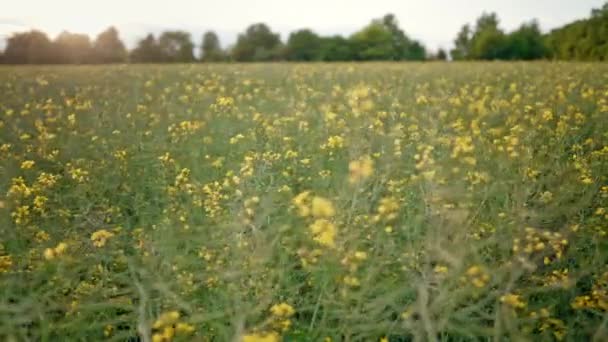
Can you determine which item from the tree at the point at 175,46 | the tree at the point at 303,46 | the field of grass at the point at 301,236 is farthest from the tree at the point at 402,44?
the field of grass at the point at 301,236

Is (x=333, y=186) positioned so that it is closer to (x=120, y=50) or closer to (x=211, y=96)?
(x=211, y=96)

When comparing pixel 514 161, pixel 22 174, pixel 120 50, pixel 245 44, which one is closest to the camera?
pixel 514 161

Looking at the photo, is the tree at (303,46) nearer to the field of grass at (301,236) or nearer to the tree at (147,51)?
the tree at (147,51)

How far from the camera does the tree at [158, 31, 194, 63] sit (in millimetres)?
39309

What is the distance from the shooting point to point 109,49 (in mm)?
37375

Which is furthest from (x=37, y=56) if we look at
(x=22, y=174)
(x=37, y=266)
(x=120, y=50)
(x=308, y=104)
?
(x=37, y=266)

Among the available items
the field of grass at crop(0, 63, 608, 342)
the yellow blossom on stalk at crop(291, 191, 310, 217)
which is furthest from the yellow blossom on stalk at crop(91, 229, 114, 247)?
the yellow blossom on stalk at crop(291, 191, 310, 217)

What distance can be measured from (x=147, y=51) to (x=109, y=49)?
279 cm

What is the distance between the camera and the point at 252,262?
2.52 m

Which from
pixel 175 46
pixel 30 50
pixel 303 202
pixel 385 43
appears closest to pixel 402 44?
pixel 385 43

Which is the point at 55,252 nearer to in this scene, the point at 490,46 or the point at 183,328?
the point at 183,328

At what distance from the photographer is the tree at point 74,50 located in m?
30.7

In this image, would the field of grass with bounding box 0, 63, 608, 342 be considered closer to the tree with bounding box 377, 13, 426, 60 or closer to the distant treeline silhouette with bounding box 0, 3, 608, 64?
the distant treeline silhouette with bounding box 0, 3, 608, 64

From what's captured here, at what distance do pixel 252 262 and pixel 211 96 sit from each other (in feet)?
19.8
